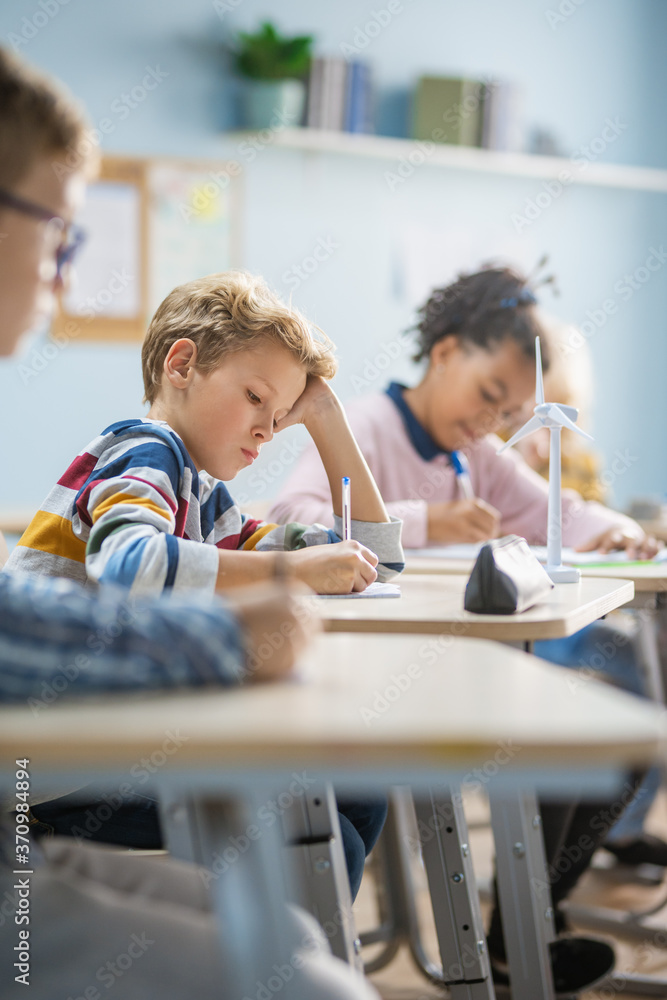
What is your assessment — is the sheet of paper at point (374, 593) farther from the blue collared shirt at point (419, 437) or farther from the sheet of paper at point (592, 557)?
the blue collared shirt at point (419, 437)

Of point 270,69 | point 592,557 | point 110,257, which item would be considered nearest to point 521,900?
point 592,557

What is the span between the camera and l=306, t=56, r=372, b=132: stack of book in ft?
12.0

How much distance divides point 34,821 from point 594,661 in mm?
1624

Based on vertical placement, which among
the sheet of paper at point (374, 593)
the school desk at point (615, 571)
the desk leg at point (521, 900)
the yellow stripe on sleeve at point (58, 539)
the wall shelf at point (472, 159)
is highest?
the wall shelf at point (472, 159)

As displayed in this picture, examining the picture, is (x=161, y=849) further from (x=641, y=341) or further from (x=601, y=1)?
(x=601, y=1)

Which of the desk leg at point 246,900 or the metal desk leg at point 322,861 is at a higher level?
the desk leg at point 246,900

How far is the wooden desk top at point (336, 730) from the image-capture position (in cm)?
54

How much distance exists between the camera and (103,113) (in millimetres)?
3350

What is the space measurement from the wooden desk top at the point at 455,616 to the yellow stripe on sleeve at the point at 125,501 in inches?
7.5

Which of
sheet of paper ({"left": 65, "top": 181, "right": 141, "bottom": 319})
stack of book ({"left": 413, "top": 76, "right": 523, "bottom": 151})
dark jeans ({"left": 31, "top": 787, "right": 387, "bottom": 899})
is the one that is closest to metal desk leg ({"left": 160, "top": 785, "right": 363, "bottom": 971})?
dark jeans ({"left": 31, "top": 787, "right": 387, "bottom": 899})

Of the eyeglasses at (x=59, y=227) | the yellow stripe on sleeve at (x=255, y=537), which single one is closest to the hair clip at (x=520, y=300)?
the yellow stripe on sleeve at (x=255, y=537)

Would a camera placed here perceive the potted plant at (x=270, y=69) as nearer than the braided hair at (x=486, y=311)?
No

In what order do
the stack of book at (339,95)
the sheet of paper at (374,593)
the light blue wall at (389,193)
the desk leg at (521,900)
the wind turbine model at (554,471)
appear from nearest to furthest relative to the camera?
the sheet of paper at (374,593) → the desk leg at (521,900) → the wind turbine model at (554,471) → the light blue wall at (389,193) → the stack of book at (339,95)

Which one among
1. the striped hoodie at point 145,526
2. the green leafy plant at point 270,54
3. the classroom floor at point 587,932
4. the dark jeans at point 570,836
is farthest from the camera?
the green leafy plant at point 270,54
